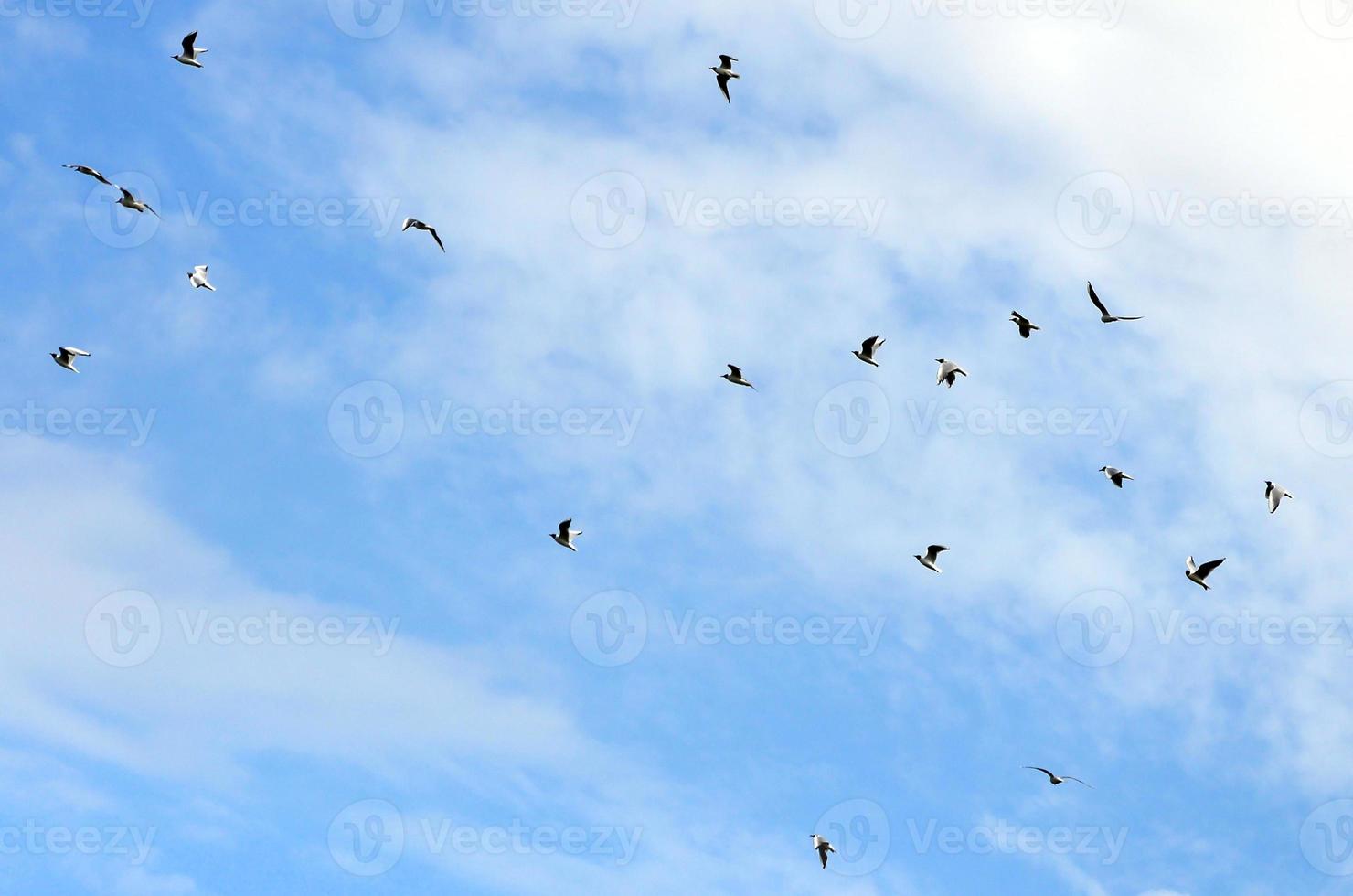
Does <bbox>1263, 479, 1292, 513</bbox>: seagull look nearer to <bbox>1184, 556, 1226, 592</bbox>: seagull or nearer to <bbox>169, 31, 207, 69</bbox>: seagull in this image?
<bbox>1184, 556, 1226, 592</bbox>: seagull

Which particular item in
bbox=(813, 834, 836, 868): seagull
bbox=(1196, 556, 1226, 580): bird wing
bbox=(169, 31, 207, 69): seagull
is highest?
bbox=(169, 31, 207, 69): seagull

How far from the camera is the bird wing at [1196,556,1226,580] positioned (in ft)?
220

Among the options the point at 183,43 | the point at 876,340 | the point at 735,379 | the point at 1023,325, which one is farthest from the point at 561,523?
the point at 183,43

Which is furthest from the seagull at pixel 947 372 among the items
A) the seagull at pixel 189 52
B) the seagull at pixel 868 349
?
the seagull at pixel 189 52

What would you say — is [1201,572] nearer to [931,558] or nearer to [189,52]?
[931,558]

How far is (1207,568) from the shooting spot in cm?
6731

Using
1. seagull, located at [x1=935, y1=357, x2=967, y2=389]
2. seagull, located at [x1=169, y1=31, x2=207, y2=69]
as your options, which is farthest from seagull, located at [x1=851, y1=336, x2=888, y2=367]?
seagull, located at [x1=169, y1=31, x2=207, y2=69]

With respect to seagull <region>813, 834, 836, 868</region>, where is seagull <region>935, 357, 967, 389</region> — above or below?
above

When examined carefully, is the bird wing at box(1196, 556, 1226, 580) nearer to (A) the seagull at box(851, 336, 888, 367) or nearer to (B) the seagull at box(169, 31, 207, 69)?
(A) the seagull at box(851, 336, 888, 367)

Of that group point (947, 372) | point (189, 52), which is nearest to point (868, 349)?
point (947, 372)

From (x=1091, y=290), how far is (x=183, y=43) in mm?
41542

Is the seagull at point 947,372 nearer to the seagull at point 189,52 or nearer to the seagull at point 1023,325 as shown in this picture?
the seagull at point 1023,325

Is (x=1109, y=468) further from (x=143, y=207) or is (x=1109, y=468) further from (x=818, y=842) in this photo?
(x=143, y=207)

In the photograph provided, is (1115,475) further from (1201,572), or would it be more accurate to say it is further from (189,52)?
(189,52)
